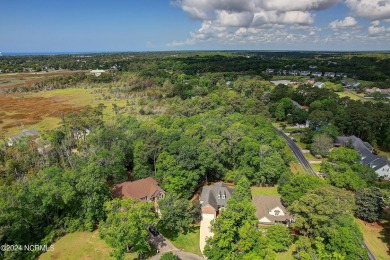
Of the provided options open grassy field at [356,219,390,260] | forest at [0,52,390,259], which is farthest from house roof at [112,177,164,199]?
open grassy field at [356,219,390,260]

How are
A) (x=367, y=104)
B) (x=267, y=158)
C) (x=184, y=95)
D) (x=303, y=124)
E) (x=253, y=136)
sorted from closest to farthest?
(x=267, y=158) → (x=253, y=136) → (x=367, y=104) → (x=303, y=124) → (x=184, y=95)

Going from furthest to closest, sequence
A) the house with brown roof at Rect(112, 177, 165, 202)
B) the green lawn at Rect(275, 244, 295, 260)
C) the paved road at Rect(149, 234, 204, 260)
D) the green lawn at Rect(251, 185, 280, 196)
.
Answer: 1. the green lawn at Rect(251, 185, 280, 196)
2. the house with brown roof at Rect(112, 177, 165, 202)
3. the paved road at Rect(149, 234, 204, 260)
4. the green lawn at Rect(275, 244, 295, 260)

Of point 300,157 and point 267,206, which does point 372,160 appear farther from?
point 267,206

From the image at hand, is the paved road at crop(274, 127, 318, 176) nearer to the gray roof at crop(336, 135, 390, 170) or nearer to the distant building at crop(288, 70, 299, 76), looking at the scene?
the gray roof at crop(336, 135, 390, 170)

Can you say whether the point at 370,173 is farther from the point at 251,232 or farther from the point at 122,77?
the point at 122,77

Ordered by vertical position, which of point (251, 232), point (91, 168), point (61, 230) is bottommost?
point (61, 230)

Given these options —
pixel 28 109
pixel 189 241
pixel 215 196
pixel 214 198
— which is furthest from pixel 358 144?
pixel 28 109

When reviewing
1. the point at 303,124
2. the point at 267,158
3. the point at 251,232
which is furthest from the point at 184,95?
the point at 251,232
